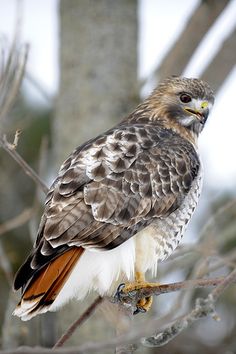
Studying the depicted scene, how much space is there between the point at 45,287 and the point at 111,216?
1.64 ft

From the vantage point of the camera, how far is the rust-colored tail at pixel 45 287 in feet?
13.3

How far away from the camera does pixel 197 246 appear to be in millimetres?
5066

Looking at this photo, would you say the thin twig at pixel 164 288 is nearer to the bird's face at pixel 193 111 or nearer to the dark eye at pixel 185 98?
the bird's face at pixel 193 111

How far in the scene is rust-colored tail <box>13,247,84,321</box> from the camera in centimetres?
406

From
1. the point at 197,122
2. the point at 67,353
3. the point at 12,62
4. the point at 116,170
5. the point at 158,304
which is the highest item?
the point at 12,62

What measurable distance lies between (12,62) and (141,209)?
38.3 inches

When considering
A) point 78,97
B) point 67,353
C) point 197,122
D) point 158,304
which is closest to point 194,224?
point 158,304

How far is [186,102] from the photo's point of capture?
17.8ft

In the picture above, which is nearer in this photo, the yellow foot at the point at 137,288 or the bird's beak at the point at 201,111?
the yellow foot at the point at 137,288

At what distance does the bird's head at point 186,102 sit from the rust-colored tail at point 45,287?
1547 mm

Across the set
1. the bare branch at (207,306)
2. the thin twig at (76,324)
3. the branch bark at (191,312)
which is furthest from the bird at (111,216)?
the bare branch at (207,306)

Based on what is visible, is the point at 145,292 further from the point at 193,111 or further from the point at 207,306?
the point at 193,111

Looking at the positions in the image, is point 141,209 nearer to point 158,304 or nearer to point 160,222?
point 160,222

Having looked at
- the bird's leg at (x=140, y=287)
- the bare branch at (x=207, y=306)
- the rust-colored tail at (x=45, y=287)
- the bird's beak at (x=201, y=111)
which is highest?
the rust-colored tail at (x=45, y=287)
